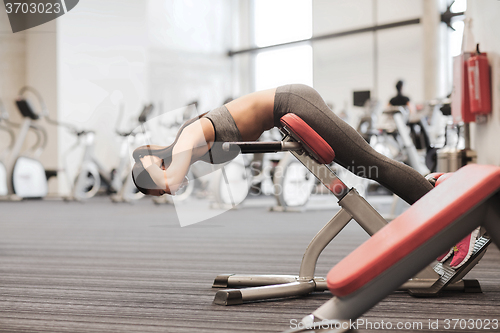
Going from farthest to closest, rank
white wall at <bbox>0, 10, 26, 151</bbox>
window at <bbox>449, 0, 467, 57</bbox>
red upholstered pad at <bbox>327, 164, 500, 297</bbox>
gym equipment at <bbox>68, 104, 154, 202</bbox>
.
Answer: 1. white wall at <bbox>0, 10, 26, 151</bbox>
2. window at <bbox>449, 0, 467, 57</bbox>
3. gym equipment at <bbox>68, 104, 154, 202</bbox>
4. red upholstered pad at <bbox>327, 164, 500, 297</bbox>

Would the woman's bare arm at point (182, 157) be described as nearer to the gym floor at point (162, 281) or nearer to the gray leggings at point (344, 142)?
the gray leggings at point (344, 142)

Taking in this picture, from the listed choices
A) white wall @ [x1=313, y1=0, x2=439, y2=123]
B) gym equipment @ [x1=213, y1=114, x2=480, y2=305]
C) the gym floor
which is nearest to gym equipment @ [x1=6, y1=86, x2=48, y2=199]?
the gym floor

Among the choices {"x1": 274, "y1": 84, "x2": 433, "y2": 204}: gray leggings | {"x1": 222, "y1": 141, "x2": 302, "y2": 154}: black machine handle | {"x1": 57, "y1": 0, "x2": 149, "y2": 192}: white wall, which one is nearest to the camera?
{"x1": 222, "y1": 141, "x2": 302, "y2": 154}: black machine handle

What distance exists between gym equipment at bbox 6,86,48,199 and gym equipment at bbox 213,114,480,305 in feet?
17.9

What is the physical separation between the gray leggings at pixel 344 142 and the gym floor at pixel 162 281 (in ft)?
1.05

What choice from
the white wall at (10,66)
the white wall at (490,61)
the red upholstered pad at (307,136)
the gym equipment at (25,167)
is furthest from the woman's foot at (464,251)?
the white wall at (10,66)

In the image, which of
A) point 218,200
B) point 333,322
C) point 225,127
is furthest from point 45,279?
point 218,200

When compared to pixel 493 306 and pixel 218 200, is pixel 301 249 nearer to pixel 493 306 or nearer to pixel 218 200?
pixel 493 306

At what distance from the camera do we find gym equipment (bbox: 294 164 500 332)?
670 millimetres

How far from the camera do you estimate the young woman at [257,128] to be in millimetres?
1105

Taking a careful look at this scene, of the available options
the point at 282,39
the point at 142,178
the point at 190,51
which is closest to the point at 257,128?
the point at 142,178

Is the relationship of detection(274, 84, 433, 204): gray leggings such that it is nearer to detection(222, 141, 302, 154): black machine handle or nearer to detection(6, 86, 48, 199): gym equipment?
detection(222, 141, 302, 154): black machine handle

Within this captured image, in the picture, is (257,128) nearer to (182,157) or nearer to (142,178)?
(182,157)

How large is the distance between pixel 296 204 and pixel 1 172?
475 cm
